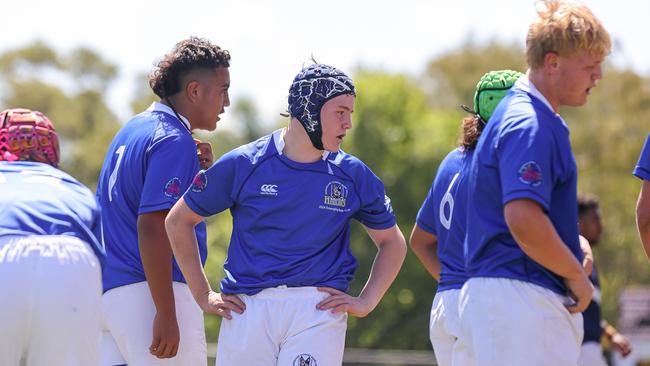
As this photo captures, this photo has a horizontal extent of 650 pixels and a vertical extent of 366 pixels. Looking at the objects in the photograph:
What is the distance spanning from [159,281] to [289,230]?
787 mm

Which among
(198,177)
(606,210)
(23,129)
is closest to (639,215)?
(198,177)

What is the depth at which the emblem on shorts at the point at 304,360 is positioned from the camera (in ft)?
18.0

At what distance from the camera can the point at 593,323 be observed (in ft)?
28.5

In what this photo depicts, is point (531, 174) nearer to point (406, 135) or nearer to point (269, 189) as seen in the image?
point (269, 189)

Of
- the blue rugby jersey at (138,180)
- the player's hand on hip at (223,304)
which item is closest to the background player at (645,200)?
the player's hand on hip at (223,304)

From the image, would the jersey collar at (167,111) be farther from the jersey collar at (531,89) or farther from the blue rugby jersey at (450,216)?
the jersey collar at (531,89)

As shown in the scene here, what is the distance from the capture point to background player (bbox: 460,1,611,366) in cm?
455

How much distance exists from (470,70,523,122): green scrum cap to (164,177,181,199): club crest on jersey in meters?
1.67

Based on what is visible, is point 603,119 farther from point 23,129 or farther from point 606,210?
point 23,129

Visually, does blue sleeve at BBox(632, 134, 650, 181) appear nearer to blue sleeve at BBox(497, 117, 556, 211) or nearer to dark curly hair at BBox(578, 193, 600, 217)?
blue sleeve at BBox(497, 117, 556, 211)

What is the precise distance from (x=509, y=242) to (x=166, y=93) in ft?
8.44

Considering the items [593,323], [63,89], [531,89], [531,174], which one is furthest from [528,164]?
[63,89]

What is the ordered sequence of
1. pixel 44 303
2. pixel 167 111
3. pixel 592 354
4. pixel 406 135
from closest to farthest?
pixel 44 303, pixel 167 111, pixel 592 354, pixel 406 135

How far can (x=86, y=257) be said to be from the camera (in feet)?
17.3
